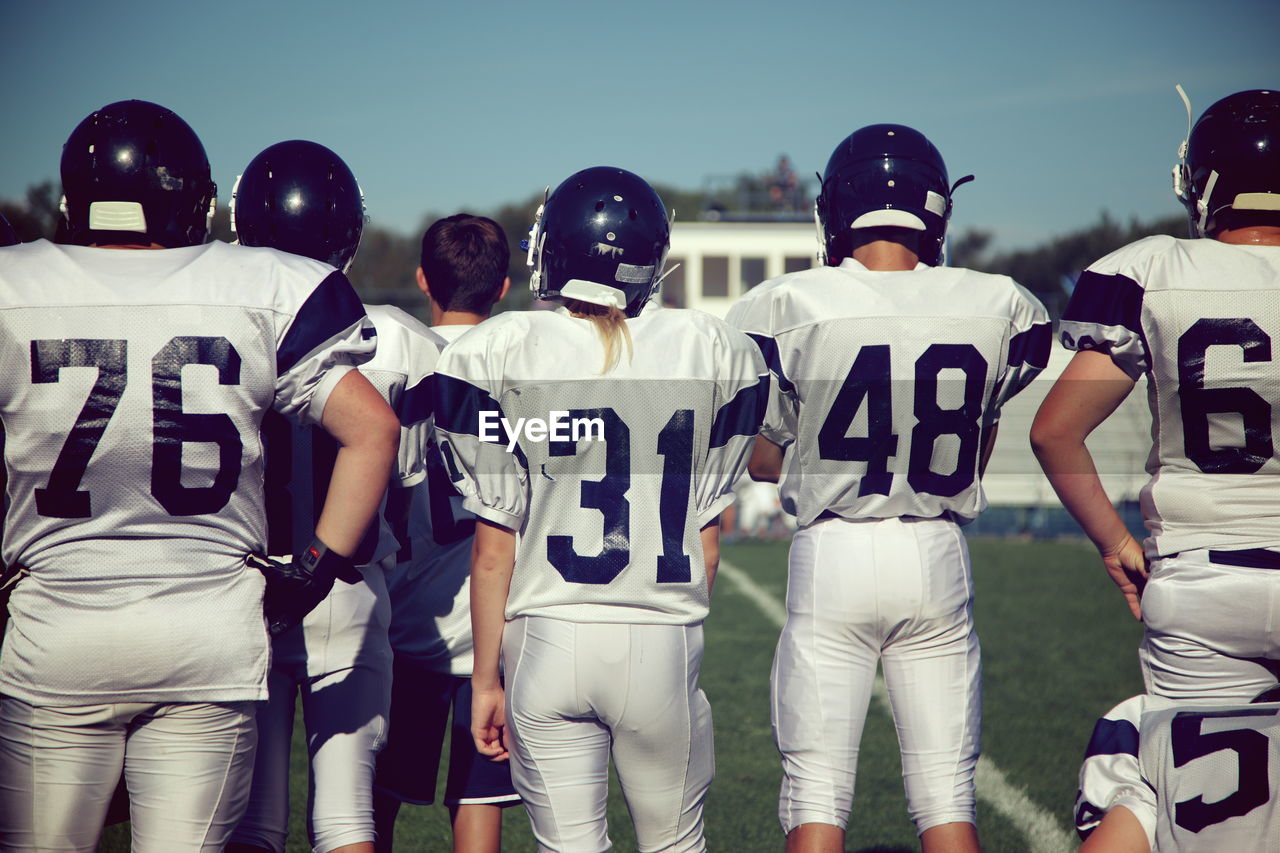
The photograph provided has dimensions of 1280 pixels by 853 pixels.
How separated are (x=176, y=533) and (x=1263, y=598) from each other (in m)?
2.41

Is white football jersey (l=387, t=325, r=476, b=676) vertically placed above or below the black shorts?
above

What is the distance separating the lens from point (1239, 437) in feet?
8.89

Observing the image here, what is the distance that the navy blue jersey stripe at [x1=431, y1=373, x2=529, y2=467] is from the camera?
104 inches

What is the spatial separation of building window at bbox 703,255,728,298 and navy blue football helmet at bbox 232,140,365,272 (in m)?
27.8

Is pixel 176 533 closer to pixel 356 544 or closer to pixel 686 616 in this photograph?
pixel 356 544

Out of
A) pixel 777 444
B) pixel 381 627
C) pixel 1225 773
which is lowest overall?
pixel 1225 773

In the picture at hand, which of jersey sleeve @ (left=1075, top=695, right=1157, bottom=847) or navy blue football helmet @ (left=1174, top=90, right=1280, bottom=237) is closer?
jersey sleeve @ (left=1075, top=695, right=1157, bottom=847)

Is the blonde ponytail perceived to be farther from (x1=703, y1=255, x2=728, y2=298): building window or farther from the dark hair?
(x1=703, y1=255, x2=728, y2=298): building window

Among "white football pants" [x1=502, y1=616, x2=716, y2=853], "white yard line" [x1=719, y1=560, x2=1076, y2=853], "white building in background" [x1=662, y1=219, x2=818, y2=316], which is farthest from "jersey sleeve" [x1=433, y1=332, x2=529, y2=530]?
"white building in background" [x1=662, y1=219, x2=818, y2=316]

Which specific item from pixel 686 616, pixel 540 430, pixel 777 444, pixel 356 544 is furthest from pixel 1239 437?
pixel 356 544

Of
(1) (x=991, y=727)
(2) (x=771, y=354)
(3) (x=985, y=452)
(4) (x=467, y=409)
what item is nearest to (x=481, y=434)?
(4) (x=467, y=409)

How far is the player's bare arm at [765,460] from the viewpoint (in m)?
3.23

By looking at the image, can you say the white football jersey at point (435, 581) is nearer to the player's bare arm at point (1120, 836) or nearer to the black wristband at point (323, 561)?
the black wristband at point (323, 561)

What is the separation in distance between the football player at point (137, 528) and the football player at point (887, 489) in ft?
4.33
